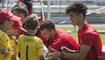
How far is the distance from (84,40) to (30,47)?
0.83 metres

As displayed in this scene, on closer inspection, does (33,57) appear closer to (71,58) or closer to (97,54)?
(71,58)

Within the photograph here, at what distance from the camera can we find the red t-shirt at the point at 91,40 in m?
3.58

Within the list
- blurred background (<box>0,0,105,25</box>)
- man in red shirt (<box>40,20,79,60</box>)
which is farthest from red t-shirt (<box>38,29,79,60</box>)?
blurred background (<box>0,0,105,25</box>)

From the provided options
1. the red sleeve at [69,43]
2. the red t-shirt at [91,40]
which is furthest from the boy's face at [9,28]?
the red t-shirt at [91,40]

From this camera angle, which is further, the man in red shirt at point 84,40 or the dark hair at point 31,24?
the dark hair at point 31,24

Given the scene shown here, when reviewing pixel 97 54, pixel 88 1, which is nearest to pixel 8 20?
pixel 97 54

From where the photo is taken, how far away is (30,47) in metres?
3.98

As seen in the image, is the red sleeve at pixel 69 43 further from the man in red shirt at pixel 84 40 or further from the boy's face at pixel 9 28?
the boy's face at pixel 9 28

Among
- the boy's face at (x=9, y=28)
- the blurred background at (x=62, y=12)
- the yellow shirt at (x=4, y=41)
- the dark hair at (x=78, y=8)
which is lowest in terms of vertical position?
the blurred background at (x=62, y=12)

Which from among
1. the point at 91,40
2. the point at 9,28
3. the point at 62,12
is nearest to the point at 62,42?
the point at 91,40

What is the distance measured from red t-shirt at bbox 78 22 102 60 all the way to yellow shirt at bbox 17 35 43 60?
62cm

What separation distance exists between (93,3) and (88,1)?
1.00 meters

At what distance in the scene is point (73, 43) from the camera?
411cm

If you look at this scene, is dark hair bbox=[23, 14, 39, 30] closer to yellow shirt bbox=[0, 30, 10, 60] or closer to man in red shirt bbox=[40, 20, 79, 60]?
man in red shirt bbox=[40, 20, 79, 60]
